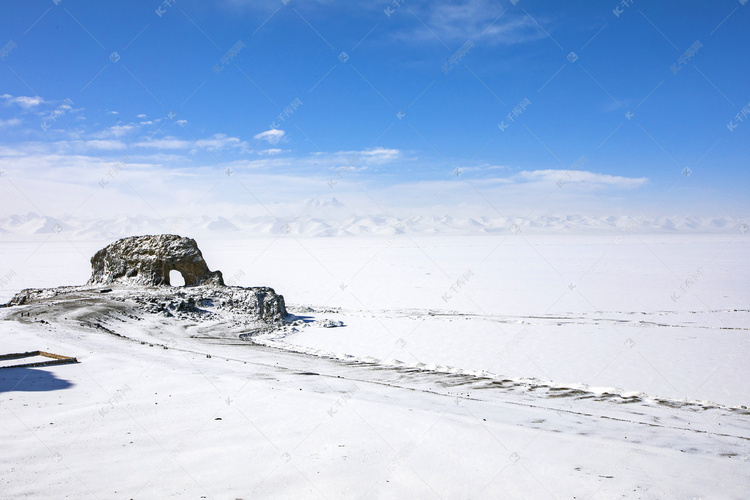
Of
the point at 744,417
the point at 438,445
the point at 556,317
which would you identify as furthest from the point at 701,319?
the point at 438,445

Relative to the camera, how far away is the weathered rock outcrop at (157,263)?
1875 centimetres

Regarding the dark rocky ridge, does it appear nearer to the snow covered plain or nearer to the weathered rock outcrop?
the weathered rock outcrop

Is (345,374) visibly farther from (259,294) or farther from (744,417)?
(259,294)

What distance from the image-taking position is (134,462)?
4.32 metres

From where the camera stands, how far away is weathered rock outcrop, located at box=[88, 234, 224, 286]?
738 inches

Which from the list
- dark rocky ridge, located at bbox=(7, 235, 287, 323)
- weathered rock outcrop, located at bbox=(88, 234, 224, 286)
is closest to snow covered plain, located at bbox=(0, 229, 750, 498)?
dark rocky ridge, located at bbox=(7, 235, 287, 323)

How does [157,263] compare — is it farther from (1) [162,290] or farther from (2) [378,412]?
(2) [378,412]

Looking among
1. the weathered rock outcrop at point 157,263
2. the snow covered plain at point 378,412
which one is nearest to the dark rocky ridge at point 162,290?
the weathered rock outcrop at point 157,263

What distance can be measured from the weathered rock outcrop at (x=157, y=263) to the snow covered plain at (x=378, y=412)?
4.75 m

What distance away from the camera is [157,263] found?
18797 millimetres

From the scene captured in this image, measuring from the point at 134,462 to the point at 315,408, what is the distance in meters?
2.23

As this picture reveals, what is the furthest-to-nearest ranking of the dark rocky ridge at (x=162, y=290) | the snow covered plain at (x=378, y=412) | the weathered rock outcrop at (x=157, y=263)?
the weathered rock outcrop at (x=157, y=263)
the dark rocky ridge at (x=162, y=290)
the snow covered plain at (x=378, y=412)

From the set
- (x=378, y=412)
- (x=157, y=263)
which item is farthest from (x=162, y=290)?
(x=378, y=412)

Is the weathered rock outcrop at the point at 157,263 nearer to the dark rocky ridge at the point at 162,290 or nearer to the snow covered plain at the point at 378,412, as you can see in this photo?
the dark rocky ridge at the point at 162,290
